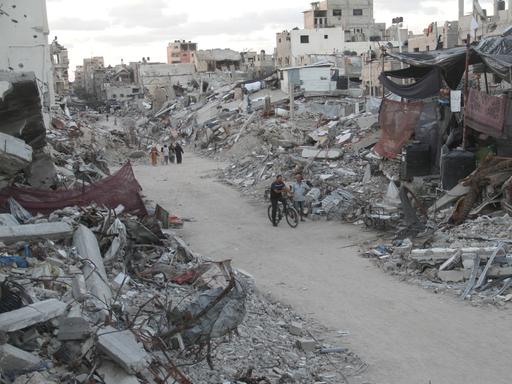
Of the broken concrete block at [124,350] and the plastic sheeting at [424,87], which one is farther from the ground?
the plastic sheeting at [424,87]

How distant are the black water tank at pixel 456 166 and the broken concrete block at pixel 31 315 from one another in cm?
1137

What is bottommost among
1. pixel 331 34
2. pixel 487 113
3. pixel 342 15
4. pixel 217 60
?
pixel 487 113

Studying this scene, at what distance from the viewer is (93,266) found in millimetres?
8812

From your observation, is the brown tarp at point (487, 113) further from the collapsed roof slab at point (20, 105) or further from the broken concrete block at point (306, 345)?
the collapsed roof slab at point (20, 105)

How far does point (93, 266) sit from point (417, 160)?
1152cm

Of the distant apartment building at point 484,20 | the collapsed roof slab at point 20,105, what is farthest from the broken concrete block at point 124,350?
the distant apartment building at point 484,20

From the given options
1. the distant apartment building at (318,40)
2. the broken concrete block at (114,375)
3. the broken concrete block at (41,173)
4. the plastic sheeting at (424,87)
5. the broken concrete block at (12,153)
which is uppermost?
the distant apartment building at (318,40)

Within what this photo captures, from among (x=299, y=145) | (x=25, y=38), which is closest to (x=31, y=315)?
(x=299, y=145)

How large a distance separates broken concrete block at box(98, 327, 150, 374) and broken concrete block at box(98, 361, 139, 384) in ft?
0.19

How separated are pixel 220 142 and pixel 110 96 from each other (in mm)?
56940

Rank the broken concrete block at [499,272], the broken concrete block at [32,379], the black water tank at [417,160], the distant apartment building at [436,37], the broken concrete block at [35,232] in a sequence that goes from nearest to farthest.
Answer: the broken concrete block at [32,379] < the broken concrete block at [35,232] < the broken concrete block at [499,272] < the black water tank at [417,160] < the distant apartment building at [436,37]

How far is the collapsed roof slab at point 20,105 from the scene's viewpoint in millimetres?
11781

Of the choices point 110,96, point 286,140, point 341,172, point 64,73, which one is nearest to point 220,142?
point 286,140

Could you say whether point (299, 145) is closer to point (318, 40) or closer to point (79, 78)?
point (318, 40)
